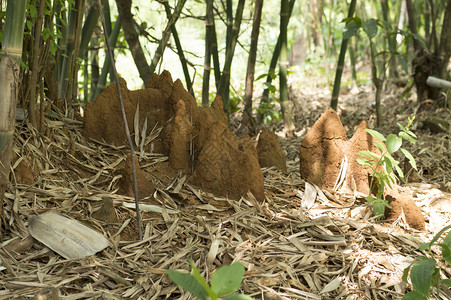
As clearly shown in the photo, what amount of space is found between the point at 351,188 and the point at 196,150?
0.80 m

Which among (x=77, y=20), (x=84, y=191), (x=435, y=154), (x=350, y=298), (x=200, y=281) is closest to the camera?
(x=200, y=281)

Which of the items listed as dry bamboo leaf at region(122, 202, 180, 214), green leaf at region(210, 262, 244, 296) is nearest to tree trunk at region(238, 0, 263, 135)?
dry bamboo leaf at region(122, 202, 180, 214)

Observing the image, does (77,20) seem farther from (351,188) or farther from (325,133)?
(351,188)

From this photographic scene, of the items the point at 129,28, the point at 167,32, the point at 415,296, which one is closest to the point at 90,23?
the point at 129,28

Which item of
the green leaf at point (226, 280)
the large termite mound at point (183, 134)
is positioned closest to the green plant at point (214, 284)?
the green leaf at point (226, 280)

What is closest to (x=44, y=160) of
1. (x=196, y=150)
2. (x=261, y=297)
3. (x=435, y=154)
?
(x=196, y=150)

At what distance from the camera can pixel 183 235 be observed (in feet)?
5.68

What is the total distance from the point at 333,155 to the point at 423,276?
1.02 meters

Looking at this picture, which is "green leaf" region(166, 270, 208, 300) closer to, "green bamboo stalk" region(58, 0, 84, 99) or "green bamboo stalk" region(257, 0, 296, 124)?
"green bamboo stalk" region(58, 0, 84, 99)

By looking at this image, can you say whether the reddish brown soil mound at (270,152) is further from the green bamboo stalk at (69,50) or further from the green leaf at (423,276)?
the green leaf at (423,276)

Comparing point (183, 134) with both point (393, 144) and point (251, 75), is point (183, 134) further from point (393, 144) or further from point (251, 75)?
point (251, 75)

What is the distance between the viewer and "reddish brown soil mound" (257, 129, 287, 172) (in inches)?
96.8

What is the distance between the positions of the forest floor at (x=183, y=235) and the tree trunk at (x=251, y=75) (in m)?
1.15

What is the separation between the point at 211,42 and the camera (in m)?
3.20
